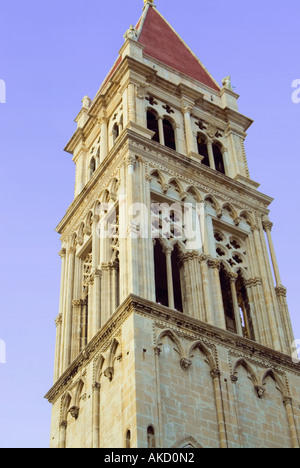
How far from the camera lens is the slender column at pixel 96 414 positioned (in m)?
27.7

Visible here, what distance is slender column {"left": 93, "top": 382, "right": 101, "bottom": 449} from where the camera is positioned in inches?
1091

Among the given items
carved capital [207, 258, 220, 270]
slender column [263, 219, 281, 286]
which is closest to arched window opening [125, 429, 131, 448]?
carved capital [207, 258, 220, 270]

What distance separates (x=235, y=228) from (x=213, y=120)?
726 centimetres

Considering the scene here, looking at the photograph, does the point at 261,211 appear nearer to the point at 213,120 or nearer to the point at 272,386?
the point at 213,120

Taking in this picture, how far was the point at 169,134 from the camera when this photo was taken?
3997cm

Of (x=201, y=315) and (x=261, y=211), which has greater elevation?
(x=261, y=211)

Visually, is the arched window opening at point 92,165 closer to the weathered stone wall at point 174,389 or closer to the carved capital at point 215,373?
the weathered stone wall at point 174,389

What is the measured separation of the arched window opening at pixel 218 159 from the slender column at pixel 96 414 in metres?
13.8

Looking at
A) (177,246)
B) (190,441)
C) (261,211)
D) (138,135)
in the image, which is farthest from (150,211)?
(190,441)

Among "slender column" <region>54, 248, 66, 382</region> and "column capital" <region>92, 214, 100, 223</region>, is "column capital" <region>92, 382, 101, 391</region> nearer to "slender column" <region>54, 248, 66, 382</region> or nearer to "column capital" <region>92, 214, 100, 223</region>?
"slender column" <region>54, 248, 66, 382</region>

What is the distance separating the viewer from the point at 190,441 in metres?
26.3

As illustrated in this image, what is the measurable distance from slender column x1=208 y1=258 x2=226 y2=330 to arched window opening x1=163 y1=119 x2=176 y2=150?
26.6ft
